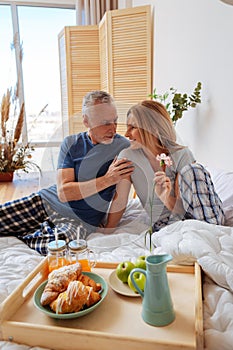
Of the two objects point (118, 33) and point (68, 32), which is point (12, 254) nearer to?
point (118, 33)

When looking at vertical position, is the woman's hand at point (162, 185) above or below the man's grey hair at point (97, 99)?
below

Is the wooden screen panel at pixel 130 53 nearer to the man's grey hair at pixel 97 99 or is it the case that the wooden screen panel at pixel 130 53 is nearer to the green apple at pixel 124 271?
the man's grey hair at pixel 97 99

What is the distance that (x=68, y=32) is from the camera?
3180 mm

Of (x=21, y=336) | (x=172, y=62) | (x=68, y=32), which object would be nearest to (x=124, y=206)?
(x=21, y=336)

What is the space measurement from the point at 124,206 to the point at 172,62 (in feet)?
4.33

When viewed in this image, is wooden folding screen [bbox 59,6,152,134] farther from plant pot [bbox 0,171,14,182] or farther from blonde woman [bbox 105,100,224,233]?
blonde woman [bbox 105,100,224,233]

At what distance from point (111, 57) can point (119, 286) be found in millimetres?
2479

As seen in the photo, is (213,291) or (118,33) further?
(118,33)

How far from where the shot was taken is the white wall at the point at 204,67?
5.20 feet

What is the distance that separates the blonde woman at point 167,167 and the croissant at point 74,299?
548 mm

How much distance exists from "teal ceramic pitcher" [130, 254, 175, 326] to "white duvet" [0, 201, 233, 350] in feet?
0.31

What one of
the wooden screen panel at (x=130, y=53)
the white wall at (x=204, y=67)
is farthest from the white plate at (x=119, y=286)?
the wooden screen panel at (x=130, y=53)

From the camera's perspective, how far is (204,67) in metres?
1.79

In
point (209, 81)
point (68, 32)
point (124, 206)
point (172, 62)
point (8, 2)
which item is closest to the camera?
point (124, 206)
